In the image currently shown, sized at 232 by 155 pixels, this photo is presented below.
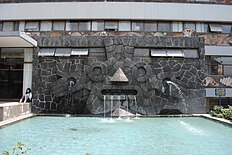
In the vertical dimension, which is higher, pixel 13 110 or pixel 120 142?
pixel 13 110

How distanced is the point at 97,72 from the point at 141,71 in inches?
111

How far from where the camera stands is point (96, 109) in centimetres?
1134

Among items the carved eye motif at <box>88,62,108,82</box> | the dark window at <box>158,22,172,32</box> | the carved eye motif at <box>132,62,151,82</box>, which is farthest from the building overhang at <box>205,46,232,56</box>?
the carved eye motif at <box>88,62,108,82</box>

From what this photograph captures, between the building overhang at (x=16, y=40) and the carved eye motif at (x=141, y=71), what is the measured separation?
6561 millimetres

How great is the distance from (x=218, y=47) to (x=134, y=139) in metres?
12.0

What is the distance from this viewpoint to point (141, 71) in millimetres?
11969

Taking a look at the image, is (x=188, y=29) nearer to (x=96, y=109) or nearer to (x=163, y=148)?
(x=96, y=109)

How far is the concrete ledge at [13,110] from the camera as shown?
823 cm

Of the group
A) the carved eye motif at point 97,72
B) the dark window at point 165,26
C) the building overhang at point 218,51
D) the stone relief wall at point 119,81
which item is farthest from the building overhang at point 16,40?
the building overhang at point 218,51

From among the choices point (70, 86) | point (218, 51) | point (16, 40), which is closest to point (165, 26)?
point (218, 51)

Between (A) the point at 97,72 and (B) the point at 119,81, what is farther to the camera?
(A) the point at 97,72

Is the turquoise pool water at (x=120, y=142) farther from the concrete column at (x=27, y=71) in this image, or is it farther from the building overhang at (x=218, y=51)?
the building overhang at (x=218, y=51)

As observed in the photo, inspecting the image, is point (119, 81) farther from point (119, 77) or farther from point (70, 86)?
point (70, 86)

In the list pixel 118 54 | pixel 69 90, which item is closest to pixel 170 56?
pixel 118 54
